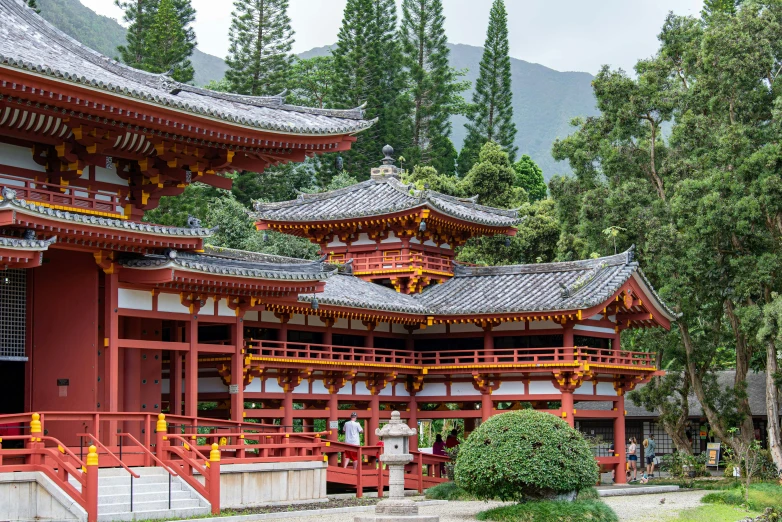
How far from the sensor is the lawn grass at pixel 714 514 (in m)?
22.0

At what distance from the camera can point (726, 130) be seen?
35.4 metres

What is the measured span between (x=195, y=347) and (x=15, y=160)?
17.6 ft

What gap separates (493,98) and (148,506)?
5308 centimetres

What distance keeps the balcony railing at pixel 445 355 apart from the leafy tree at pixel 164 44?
2728 cm

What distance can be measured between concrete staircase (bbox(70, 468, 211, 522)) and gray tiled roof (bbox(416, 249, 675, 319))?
46.6 ft

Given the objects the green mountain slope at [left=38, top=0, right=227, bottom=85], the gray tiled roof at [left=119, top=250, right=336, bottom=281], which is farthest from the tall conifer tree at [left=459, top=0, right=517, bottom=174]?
the green mountain slope at [left=38, top=0, right=227, bottom=85]

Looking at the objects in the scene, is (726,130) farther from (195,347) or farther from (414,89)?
(414,89)

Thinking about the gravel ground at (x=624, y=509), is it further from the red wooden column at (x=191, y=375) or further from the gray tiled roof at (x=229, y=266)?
the gray tiled roof at (x=229, y=266)

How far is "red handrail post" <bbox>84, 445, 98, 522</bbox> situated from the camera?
1739 cm

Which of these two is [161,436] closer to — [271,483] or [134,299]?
[271,483]

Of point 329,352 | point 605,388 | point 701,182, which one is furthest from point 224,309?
point 701,182

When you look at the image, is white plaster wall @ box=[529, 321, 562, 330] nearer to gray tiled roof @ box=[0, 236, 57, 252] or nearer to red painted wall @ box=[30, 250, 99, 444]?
red painted wall @ box=[30, 250, 99, 444]

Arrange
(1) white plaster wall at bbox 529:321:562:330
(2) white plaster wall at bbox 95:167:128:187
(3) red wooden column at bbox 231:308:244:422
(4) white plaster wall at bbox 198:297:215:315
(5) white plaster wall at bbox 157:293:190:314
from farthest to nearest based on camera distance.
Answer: (1) white plaster wall at bbox 529:321:562:330
(3) red wooden column at bbox 231:308:244:422
(4) white plaster wall at bbox 198:297:215:315
(5) white plaster wall at bbox 157:293:190:314
(2) white plaster wall at bbox 95:167:128:187

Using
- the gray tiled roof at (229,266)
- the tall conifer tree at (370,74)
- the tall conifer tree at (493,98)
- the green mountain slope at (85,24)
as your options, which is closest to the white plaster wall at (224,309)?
the gray tiled roof at (229,266)
